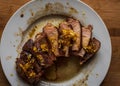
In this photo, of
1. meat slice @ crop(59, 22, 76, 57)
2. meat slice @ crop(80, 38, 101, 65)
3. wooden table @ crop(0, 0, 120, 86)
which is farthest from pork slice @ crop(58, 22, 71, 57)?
wooden table @ crop(0, 0, 120, 86)

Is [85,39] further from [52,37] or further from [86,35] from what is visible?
[52,37]

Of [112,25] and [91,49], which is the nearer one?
[91,49]

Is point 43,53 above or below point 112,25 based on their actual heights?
below

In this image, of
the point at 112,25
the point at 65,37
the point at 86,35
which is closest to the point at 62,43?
the point at 65,37

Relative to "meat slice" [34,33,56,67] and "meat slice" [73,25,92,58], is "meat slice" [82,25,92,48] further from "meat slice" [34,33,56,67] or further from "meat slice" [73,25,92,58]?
"meat slice" [34,33,56,67]

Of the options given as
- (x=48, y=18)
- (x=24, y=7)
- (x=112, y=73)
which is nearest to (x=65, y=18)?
(x=48, y=18)

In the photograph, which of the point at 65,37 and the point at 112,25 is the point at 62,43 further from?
the point at 112,25
